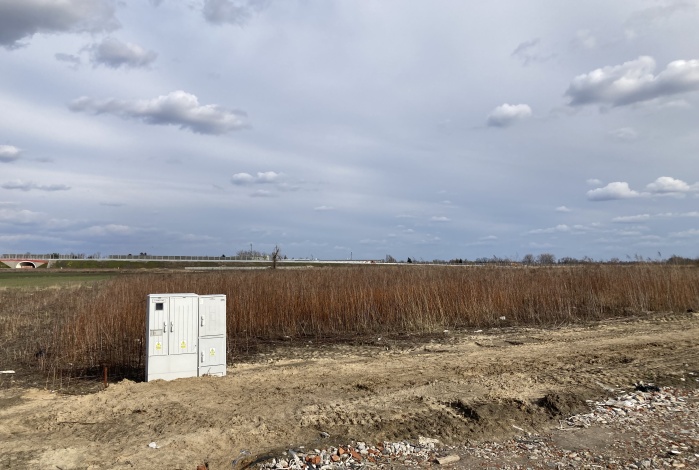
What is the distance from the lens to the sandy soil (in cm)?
542

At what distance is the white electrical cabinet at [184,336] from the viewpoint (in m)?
7.85

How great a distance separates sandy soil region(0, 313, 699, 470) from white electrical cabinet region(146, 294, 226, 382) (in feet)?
0.85

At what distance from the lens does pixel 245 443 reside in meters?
5.49

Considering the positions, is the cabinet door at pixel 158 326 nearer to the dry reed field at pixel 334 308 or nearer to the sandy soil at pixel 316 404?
the sandy soil at pixel 316 404

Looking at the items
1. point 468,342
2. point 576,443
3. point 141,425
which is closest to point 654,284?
point 468,342

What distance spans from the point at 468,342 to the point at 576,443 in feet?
21.0

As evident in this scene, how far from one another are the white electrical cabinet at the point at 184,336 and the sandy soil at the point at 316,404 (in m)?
0.26

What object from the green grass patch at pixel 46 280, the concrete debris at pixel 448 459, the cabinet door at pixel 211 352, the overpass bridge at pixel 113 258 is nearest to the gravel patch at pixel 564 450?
the concrete debris at pixel 448 459

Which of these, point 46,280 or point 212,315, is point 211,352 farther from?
point 46,280

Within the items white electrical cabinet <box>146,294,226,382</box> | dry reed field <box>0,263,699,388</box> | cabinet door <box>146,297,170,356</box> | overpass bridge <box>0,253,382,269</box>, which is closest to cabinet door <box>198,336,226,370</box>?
white electrical cabinet <box>146,294,226,382</box>

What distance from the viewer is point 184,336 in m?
8.10

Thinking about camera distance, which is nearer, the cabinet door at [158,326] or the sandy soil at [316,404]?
the sandy soil at [316,404]

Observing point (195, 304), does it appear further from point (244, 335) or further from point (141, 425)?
point (244, 335)

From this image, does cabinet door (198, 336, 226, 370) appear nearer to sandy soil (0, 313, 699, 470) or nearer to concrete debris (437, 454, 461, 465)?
sandy soil (0, 313, 699, 470)
